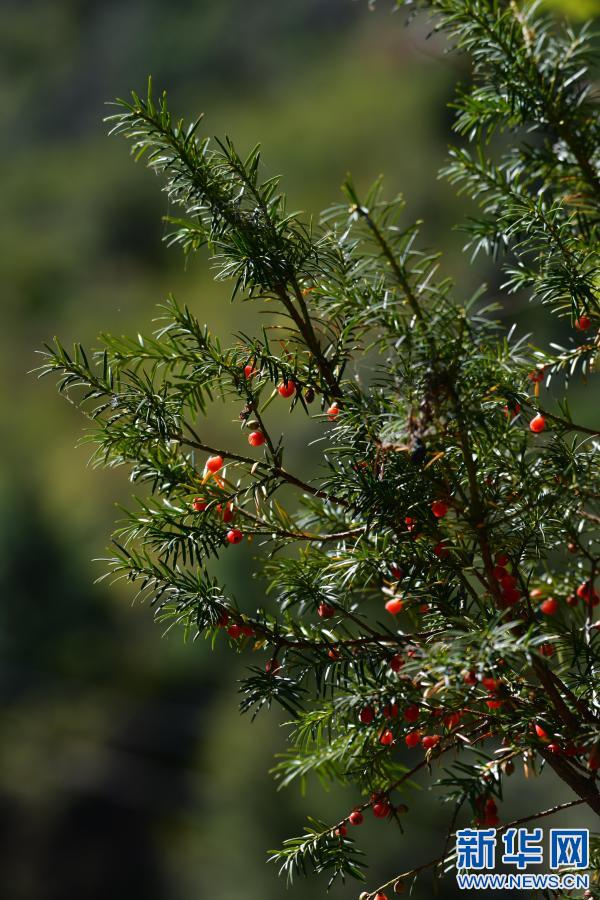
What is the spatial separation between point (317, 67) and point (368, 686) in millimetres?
14487

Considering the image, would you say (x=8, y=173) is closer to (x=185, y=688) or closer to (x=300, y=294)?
(x=185, y=688)

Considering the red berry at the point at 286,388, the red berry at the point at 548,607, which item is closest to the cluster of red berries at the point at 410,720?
the red berry at the point at 548,607

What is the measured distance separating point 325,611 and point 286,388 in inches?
6.1

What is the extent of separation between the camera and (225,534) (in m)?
0.63

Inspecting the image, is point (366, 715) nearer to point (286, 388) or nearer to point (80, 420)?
point (286, 388)

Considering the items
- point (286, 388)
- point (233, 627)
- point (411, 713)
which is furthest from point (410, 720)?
point (286, 388)

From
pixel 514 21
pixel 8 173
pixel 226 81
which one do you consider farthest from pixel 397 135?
pixel 514 21

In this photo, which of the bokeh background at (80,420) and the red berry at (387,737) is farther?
the bokeh background at (80,420)

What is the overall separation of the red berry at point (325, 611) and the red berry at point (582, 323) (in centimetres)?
26

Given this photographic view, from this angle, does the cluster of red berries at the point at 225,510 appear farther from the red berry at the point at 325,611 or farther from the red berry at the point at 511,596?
the red berry at the point at 511,596

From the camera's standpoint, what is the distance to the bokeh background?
20.6 ft

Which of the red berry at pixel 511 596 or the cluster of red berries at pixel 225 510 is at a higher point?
the cluster of red berries at pixel 225 510

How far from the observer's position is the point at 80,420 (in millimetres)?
10695

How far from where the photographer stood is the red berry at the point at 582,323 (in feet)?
2.16
